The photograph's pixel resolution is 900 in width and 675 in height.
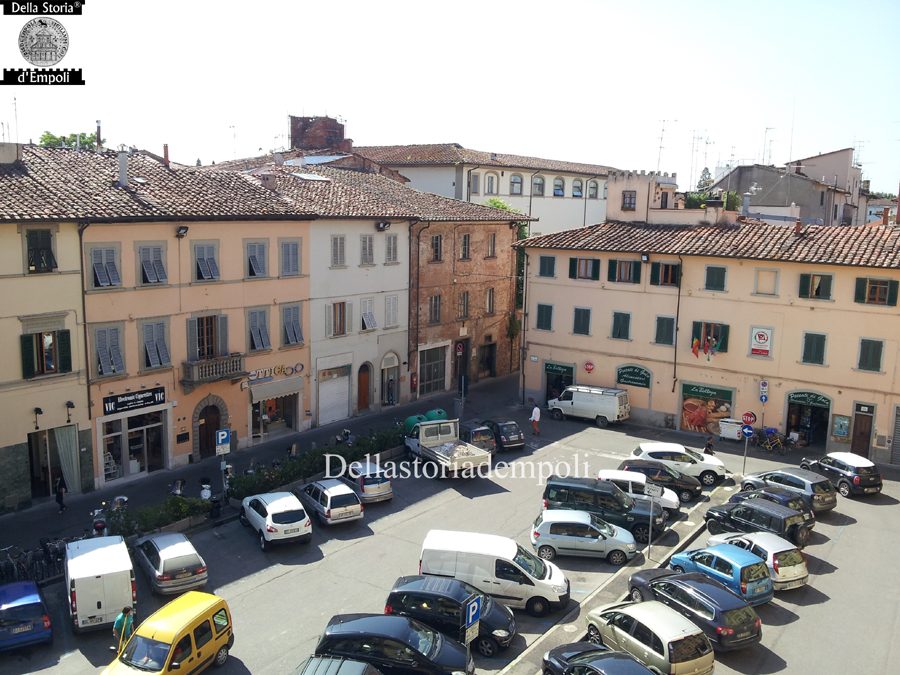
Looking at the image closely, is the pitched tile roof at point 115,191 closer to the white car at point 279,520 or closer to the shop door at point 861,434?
the white car at point 279,520

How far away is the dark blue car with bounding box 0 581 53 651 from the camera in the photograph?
19562mm

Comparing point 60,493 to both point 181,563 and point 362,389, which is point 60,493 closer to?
point 181,563

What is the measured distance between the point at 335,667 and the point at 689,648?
790 cm

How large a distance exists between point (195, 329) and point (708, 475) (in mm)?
22271

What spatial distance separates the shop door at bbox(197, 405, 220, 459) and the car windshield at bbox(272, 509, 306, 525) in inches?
432

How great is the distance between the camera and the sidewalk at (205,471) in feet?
92.3

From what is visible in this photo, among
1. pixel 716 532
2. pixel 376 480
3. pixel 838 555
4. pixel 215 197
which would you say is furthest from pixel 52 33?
pixel 838 555

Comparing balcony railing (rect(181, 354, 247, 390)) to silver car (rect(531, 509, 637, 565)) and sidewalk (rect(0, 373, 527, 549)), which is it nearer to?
sidewalk (rect(0, 373, 527, 549))

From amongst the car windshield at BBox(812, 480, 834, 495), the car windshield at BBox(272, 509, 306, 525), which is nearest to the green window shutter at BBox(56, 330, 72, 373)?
the car windshield at BBox(272, 509, 306, 525)

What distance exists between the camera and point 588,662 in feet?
55.9

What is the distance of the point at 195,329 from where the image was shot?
34750 mm

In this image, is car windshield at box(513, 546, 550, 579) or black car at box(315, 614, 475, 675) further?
car windshield at box(513, 546, 550, 579)

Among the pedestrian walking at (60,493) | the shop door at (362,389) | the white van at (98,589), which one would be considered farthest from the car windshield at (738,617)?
the shop door at (362,389)

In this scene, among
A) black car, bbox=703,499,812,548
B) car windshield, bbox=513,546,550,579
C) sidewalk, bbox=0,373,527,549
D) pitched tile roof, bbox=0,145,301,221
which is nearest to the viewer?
car windshield, bbox=513,546,550,579
